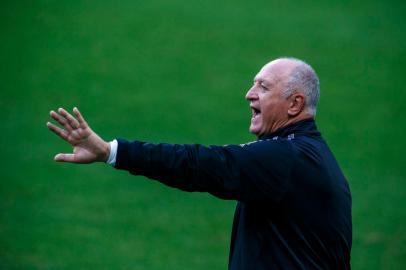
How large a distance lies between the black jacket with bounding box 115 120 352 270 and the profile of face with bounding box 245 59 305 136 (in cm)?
18

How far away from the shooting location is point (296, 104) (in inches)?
151

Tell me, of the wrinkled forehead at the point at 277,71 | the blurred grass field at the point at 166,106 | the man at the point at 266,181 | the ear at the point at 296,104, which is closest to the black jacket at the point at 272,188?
the man at the point at 266,181

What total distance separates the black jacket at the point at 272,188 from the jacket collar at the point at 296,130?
18 mm

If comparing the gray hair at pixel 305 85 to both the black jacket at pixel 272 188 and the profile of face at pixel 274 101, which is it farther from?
the black jacket at pixel 272 188

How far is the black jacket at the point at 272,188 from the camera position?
333 cm

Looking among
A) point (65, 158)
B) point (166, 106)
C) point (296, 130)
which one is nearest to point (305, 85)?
point (296, 130)

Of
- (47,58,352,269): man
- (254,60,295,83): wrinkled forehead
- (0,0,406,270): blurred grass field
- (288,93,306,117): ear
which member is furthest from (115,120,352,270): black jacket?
(0,0,406,270): blurred grass field

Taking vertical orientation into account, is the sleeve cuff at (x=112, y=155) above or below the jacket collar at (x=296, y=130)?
below

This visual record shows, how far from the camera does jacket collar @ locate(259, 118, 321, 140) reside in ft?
12.1

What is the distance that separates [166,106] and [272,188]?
21.7 feet

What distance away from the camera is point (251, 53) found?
1088cm

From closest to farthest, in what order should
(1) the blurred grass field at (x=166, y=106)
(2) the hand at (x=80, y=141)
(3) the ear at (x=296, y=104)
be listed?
(2) the hand at (x=80, y=141) < (3) the ear at (x=296, y=104) < (1) the blurred grass field at (x=166, y=106)

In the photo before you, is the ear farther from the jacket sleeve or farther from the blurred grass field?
the blurred grass field

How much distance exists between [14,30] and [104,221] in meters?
3.75
